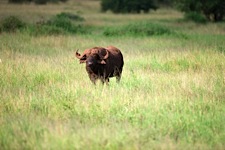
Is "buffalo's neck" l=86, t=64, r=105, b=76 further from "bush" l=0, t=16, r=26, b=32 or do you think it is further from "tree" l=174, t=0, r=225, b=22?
"tree" l=174, t=0, r=225, b=22

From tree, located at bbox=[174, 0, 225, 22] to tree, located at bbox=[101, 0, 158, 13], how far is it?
11820mm

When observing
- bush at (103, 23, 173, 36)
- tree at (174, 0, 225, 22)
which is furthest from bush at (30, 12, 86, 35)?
tree at (174, 0, 225, 22)

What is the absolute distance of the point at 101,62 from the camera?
946cm

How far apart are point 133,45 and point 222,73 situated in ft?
26.3

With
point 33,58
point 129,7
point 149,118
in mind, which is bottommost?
point 129,7

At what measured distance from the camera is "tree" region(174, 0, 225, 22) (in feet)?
115

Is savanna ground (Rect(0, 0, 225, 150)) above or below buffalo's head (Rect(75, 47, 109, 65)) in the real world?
below

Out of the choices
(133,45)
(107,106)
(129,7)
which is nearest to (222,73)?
(107,106)

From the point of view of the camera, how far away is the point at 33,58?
13.6 metres

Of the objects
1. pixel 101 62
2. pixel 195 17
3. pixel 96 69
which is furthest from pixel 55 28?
pixel 195 17

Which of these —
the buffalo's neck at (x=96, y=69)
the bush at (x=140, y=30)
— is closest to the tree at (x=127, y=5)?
the bush at (x=140, y=30)

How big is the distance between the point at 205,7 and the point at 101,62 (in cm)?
2774

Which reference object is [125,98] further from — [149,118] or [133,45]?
[133,45]

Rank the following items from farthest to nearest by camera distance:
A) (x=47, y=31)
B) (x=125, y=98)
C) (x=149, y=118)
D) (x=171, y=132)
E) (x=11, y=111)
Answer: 1. (x=47, y=31)
2. (x=125, y=98)
3. (x=11, y=111)
4. (x=149, y=118)
5. (x=171, y=132)
